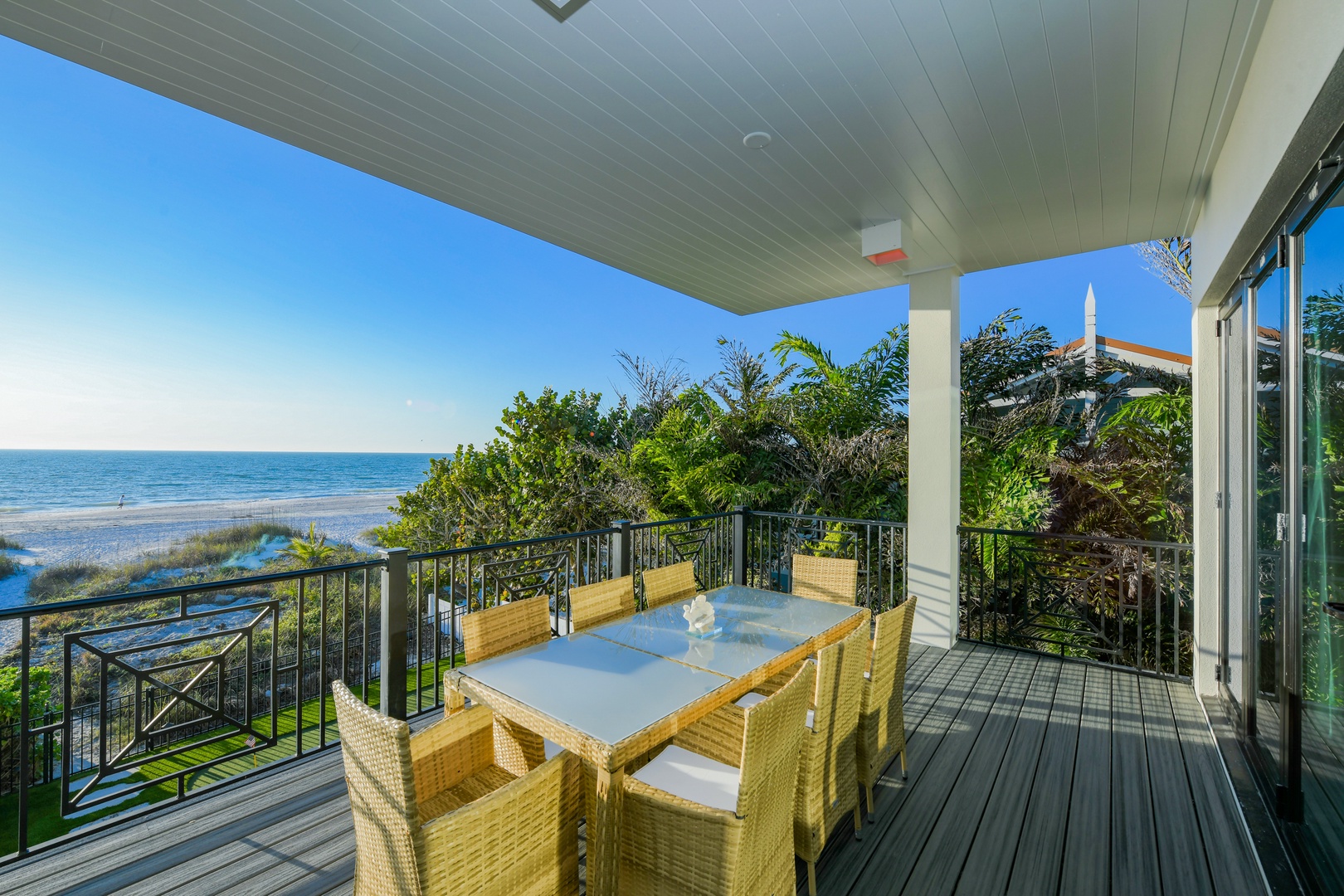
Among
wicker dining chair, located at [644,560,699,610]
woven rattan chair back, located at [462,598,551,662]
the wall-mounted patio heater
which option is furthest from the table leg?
the wall-mounted patio heater

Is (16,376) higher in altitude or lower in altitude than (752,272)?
higher

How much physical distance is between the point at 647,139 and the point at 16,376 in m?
34.4

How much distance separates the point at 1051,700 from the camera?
11.2 ft

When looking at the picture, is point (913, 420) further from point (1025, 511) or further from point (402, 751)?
point (402, 751)

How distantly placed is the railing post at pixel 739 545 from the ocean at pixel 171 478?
26160 mm

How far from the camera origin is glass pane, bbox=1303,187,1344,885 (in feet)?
5.55

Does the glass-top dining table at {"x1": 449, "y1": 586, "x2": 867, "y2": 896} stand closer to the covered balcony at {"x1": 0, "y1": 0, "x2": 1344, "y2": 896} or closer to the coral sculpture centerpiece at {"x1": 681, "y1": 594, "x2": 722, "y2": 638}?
the coral sculpture centerpiece at {"x1": 681, "y1": 594, "x2": 722, "y2": 638}

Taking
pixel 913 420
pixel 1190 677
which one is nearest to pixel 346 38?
pixel 913 420

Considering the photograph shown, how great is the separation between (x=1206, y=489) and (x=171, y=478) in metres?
39.3

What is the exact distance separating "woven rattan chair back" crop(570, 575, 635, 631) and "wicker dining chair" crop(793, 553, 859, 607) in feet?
3.38

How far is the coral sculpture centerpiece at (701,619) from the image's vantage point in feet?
8.37

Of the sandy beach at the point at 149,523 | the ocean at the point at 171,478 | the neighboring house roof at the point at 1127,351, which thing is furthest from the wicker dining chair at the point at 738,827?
the ocean at the point at 171,478

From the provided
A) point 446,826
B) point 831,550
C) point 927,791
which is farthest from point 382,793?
point 831,550

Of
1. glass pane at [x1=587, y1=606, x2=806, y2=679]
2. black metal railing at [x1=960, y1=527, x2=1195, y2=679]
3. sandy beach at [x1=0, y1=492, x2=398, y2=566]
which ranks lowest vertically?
sandy beach at [x1=0, y1=492, x2=398, y2=566]
